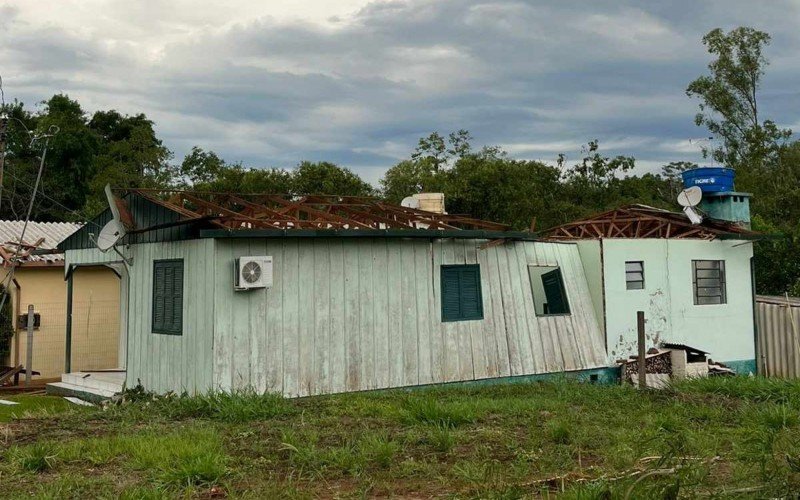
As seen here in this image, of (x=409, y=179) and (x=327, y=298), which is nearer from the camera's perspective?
(x=327, y=298)

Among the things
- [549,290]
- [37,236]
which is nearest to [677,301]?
[549,290]

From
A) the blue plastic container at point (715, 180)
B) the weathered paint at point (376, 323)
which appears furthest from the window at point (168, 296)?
the blue plastic container at point (715, 180)

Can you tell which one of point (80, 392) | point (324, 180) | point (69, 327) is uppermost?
point (324, 180)

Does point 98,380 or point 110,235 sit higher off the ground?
point 110,235

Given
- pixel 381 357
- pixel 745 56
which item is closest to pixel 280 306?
pixel 381 357

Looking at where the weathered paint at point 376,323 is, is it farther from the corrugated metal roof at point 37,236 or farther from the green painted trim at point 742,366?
the corrugated metal roof at point 37,236

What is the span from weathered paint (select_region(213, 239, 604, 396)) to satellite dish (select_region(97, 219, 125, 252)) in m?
2.32

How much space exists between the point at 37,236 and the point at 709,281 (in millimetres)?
14517

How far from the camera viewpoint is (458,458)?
657cm

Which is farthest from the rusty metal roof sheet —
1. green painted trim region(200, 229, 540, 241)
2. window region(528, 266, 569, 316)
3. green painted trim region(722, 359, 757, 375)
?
green painted trim region(722, 359, 757, 375)

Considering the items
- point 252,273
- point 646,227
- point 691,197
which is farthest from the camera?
point 646,227

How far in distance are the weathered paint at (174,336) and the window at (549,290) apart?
572 cm

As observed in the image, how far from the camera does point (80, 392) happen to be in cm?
1316

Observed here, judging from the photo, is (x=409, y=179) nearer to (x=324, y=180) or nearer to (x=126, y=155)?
(x=324, y=180)
